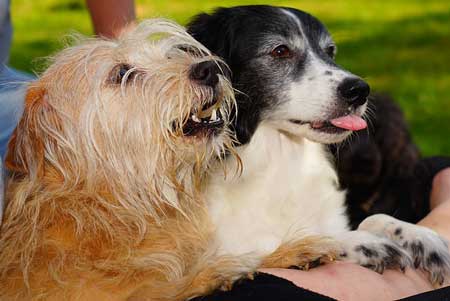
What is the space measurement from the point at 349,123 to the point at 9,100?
3.78 feet

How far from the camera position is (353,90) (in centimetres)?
310

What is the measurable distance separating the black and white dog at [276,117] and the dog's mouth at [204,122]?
0.45 metres

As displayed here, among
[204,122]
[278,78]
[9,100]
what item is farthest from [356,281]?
[9,100]

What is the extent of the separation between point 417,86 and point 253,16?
15.2 ft

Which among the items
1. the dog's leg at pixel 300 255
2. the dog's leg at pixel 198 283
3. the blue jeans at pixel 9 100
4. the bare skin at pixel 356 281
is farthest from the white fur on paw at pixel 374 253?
the blue jeans at pixel 9 100

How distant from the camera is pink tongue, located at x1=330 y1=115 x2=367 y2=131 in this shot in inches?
123

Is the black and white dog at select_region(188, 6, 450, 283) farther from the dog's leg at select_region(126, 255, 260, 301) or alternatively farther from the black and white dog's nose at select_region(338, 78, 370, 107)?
the dog's leg at select_region(126, 255, 260, 301)

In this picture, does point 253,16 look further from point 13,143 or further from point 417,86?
point 417,86

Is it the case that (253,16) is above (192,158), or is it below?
above

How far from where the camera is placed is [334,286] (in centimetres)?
251

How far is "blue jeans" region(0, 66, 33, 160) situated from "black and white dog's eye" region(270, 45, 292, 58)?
861 millimetres

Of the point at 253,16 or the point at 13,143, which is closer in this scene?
the point at 13,143

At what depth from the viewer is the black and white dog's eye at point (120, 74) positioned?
263 cm

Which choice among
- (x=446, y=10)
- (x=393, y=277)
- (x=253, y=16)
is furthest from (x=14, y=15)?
(x=393, y=277)
